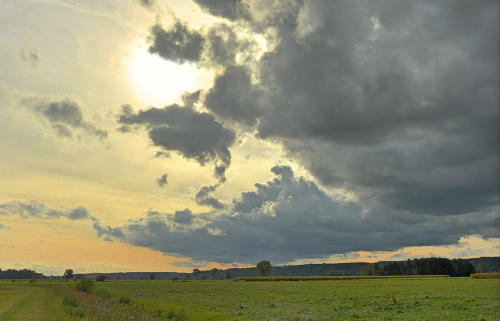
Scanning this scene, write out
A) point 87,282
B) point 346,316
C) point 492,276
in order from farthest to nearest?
point 492,276
point 87,282
point 346,316

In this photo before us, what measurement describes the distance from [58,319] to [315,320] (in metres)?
26.5

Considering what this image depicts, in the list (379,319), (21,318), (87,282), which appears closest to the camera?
(379,319)

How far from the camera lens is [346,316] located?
4000 centimetres

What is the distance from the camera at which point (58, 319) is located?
4053 centimetres

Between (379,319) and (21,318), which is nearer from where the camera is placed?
(379,319)

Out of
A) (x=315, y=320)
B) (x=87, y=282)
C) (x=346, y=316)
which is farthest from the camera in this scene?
(x=87, y=282)

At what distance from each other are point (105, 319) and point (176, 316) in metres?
8.19

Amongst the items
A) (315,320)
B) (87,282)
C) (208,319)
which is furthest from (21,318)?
(87,282)

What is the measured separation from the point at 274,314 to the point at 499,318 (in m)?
21.5

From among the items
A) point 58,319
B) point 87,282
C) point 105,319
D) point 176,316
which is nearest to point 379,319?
point 176,316

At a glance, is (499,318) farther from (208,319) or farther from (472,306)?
(208,319)

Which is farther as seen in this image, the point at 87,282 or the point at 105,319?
the point at 87,282

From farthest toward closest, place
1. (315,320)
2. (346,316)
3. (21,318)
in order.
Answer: (21,318) < (346,316) < (315,320)

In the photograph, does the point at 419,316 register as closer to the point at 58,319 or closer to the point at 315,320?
the point at 315,320
